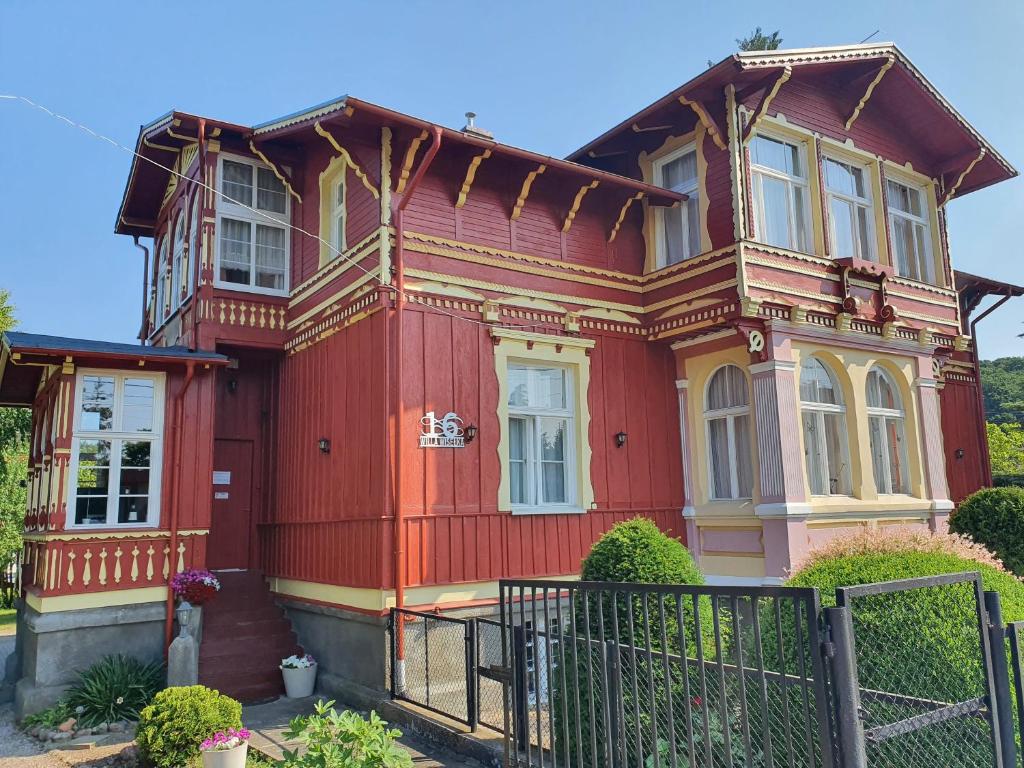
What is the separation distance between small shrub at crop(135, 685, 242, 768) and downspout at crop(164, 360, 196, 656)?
247cm

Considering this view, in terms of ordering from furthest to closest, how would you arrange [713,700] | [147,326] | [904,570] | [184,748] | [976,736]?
[147,326] → [184,748] → [904,570] → [713,700] → [976,736]

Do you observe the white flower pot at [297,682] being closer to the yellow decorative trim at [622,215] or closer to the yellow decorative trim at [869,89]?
the yellow decorative trim at [622,215]

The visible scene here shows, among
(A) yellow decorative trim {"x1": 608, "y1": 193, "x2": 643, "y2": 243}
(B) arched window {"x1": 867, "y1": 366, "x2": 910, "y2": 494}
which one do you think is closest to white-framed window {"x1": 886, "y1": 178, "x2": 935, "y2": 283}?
(B) arched window {"x1": 867, "y1": 366, "x2": 910, "y2": 494}

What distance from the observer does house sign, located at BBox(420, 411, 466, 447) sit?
29.6 ft

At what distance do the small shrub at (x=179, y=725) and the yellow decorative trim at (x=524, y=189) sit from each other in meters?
6.51

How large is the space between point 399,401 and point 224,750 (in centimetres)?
377

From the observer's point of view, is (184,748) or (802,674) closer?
(802,674)

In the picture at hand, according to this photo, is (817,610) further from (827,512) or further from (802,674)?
(827,512)

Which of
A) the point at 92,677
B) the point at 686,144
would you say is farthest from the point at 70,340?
the point at 686,144

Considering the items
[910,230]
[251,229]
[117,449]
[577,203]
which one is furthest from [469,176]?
[910,230]

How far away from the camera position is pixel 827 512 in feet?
32.4

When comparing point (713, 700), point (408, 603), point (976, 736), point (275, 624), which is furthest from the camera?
point (275, 624)

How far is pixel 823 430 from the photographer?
10.6 m

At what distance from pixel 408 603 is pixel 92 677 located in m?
3.60
